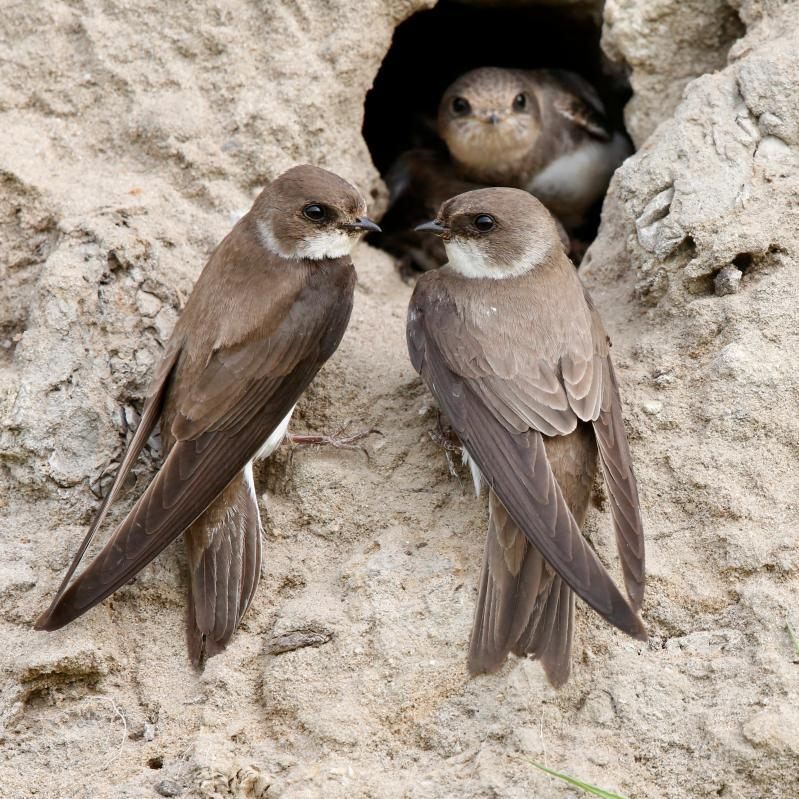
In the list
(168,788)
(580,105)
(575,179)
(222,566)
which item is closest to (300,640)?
(222,566)

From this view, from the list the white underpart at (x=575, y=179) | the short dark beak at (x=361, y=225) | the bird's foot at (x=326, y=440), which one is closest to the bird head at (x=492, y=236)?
the short dark beak at (x=361, y=225)

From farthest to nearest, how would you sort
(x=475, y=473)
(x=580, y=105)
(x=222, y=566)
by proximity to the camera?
1. (x=580, y=105)
2. (x=475, y=473)
3. (x=222, y=566)

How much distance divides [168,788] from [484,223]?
172 centimetres

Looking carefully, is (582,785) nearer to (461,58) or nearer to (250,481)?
(250,481)

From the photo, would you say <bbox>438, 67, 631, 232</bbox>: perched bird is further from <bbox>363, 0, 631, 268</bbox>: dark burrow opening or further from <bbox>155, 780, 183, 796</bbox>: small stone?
<bbox>155, 780, 183, 796</bbox>: small stone

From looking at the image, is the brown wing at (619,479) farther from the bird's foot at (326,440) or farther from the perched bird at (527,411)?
the bird's foot at (326,440)

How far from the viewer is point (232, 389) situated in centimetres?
299

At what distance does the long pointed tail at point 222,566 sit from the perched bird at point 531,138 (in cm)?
205

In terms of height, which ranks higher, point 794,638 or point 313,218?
point 313,218

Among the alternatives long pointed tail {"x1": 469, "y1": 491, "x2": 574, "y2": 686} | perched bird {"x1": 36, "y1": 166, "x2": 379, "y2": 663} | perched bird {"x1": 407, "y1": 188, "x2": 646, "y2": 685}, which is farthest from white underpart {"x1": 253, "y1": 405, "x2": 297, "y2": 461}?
long pointed tail {"x1": 469, "y1": 491, "x2": 574, "y2": 686}

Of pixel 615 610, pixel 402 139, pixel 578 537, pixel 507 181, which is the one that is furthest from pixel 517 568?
pixel 402 139

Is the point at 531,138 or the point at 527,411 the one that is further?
the point at 531,138

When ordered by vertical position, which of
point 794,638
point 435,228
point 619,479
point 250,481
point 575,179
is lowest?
point 575,179

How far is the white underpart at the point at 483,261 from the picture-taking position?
3.29 metres
